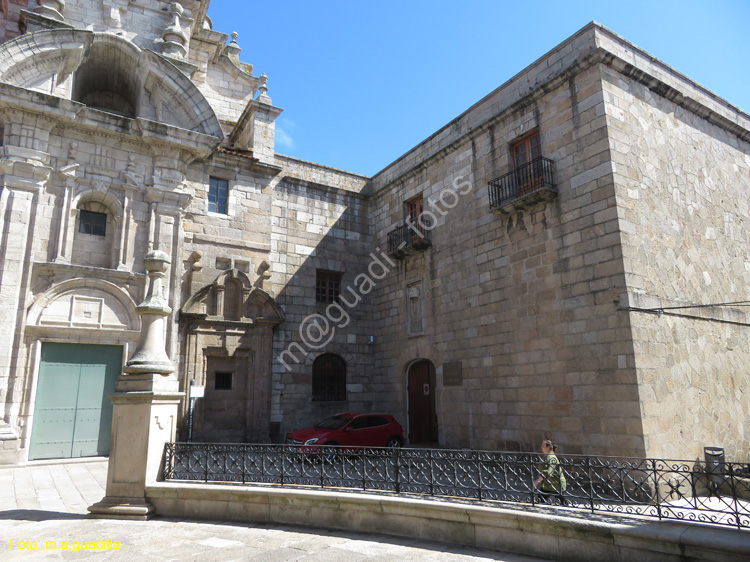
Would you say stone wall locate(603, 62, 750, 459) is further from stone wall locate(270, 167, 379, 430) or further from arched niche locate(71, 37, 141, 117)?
arched niche locate(71, 37, 141, 117)

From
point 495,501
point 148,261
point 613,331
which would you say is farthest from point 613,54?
point 148,261

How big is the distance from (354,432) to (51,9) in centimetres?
1422

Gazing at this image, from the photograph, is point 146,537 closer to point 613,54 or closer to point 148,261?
point 148,261

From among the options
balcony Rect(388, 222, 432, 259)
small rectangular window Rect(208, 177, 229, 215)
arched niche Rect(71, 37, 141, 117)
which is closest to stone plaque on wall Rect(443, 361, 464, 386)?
balcony Rect(388, 222, 432, 259)

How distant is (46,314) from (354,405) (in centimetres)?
929

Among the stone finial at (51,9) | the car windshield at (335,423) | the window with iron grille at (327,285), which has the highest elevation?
the stone finial at (51,9)

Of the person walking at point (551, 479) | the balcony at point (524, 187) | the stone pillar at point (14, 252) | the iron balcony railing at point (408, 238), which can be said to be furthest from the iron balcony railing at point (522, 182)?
the stone pillar at point (14, 252)

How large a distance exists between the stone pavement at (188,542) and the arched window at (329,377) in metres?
9.02

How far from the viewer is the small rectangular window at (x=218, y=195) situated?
52.2ft

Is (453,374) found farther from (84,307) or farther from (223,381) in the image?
(84,307)

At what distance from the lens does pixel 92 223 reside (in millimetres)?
13875

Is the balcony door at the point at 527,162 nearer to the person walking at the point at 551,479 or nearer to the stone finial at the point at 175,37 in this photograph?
the person walking at the point at 551,479

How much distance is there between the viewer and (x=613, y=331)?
390 inches

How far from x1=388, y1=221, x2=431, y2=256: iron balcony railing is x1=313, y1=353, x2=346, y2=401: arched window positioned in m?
4.17
